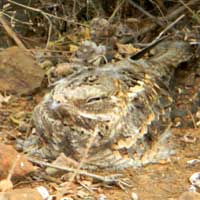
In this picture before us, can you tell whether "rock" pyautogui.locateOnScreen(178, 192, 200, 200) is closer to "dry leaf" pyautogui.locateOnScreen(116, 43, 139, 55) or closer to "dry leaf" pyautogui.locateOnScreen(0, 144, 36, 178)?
"dry leaf" pyautogui.locateOnScreen(0, 144, 36, 178)

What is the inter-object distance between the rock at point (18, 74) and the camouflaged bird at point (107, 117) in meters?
0.59

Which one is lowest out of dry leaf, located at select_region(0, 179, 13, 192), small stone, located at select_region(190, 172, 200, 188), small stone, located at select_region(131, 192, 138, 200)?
small stone, located at select_region(190, 172, 200, 188)

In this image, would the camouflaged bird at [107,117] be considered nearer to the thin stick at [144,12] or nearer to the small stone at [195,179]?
the small stone at [195,179]

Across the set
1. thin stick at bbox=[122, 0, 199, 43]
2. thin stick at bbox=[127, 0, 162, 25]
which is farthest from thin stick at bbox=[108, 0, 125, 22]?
thin stick at bbox=[122, 0, 199, 43]

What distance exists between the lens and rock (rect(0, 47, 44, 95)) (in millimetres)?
4527

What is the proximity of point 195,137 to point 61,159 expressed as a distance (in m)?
0.91

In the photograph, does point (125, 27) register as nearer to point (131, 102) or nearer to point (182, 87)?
Answer: point (182, 87)

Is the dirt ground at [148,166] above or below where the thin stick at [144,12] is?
below

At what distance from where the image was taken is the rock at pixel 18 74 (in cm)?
453

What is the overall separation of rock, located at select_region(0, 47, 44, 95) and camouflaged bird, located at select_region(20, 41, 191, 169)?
59 centimetres

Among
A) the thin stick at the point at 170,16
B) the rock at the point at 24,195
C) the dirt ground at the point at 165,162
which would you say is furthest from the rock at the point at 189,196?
the thin stick at the point at 170,16

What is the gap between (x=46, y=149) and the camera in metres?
3.73

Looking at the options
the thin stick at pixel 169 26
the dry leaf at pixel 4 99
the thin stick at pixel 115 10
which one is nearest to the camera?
the dry leaf at pixel 4 99

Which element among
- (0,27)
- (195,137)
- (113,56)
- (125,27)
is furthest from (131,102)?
(0,27)
